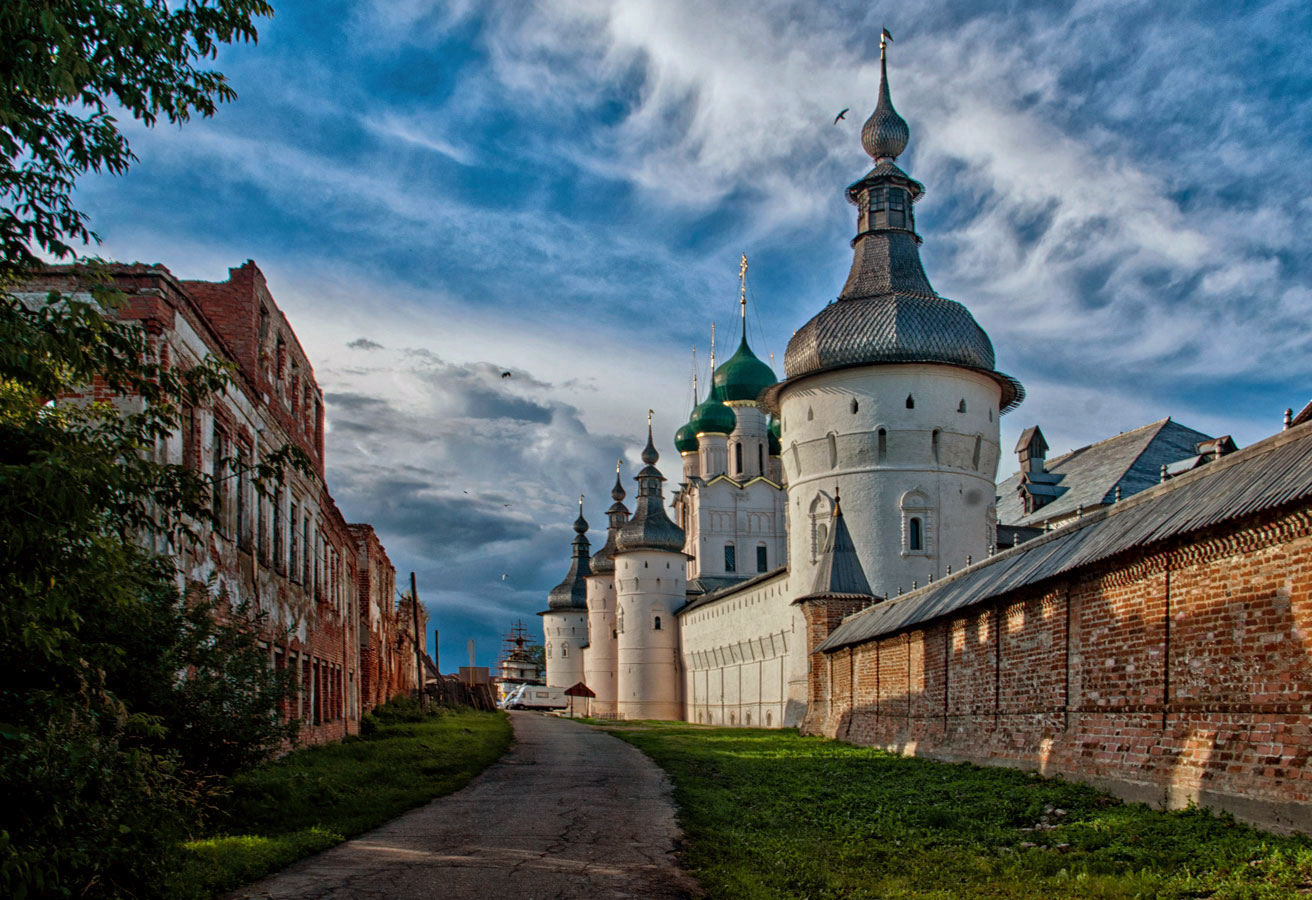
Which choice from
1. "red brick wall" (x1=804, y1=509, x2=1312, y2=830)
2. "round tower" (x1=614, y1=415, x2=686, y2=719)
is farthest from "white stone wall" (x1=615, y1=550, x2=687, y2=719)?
Result: "red brick wall" (x1=804, y1=509, x2=1312, y2=830)

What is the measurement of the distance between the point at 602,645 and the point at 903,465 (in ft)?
117

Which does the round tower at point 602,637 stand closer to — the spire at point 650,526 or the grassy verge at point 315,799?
the spire at point 650,526

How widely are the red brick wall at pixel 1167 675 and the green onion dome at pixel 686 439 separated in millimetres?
52195

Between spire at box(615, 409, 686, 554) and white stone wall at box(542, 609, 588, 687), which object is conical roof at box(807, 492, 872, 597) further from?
white stone wall at box(542, 609, 588, 687)

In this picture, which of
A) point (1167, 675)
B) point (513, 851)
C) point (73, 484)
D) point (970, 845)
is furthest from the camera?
point (1167, 675)

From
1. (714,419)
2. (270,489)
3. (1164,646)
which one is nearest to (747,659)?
(714,419)

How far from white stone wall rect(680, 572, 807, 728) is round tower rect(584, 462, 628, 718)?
1106 centimetres

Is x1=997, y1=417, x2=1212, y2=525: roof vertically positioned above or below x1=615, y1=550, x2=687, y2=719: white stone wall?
above

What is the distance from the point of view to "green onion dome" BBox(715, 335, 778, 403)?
67.4m

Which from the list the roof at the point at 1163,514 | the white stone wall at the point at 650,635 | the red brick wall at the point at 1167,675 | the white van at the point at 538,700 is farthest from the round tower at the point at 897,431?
the white van at the point at 538,700

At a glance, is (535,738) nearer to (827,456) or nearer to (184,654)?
(827,456)

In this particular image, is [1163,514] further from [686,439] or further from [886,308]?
[686,439]

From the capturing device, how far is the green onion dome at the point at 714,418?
67.0 meters

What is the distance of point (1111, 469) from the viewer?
4722 centimetres
